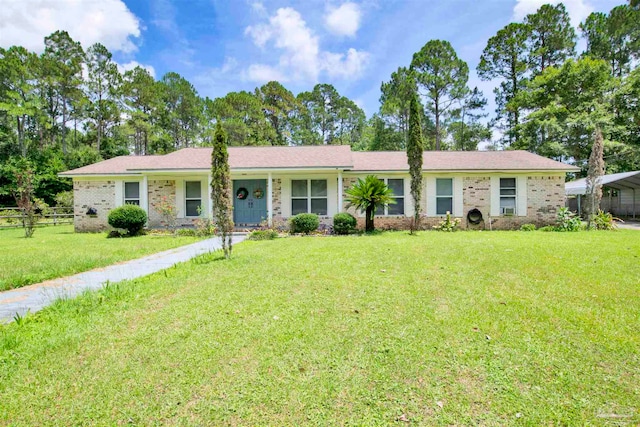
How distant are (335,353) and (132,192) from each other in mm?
14705

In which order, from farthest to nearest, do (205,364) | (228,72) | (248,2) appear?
(228,72) < (248,2) < (205,364)

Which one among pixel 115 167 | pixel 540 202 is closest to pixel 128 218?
pixel 115 167

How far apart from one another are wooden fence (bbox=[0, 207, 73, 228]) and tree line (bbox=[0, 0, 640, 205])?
4.63 meters

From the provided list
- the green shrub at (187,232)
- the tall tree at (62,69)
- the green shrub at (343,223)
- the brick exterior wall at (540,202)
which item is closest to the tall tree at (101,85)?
the tall tree at (62,69)

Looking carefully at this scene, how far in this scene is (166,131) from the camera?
32156 mm

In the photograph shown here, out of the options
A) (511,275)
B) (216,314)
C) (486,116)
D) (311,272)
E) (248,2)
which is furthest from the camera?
(486,116)

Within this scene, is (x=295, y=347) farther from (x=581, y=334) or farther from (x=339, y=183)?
(x=339, y=183)

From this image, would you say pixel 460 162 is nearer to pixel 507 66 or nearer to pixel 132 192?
pixel 132 192

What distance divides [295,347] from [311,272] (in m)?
2.70

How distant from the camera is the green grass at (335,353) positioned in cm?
217

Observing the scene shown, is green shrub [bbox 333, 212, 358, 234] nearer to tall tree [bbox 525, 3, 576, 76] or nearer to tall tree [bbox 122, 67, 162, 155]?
tall tree [bbox 525, 3, 576, 76]

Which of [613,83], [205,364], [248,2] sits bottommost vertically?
[205,364]

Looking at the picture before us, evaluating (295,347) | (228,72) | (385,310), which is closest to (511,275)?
(385,310)

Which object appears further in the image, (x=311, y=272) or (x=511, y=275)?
(x=311, y=272)
